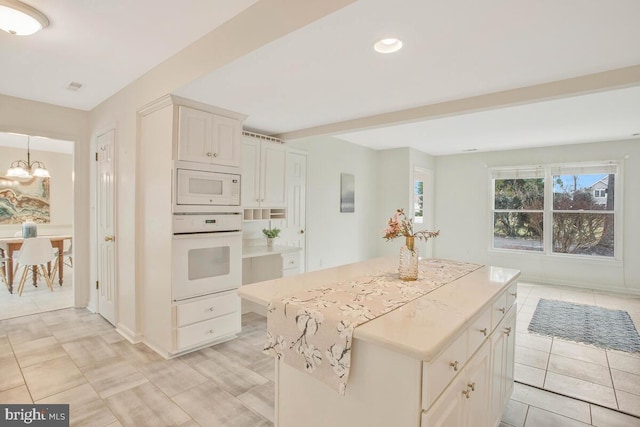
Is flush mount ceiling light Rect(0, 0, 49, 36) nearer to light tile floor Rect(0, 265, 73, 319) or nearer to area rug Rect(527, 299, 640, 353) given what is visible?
light tile floor Rect(0, 265, 73, 319)

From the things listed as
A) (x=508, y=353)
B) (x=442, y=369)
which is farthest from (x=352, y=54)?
(x=508, y=353)

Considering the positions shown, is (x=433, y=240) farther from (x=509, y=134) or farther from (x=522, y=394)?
(x=522, y=394)

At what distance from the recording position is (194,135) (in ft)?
9.41

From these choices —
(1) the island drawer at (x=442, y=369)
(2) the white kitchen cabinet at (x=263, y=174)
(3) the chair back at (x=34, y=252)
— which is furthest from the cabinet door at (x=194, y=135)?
(3) the chair back at (x=34, y=252)

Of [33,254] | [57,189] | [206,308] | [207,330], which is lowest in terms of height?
[207,330]

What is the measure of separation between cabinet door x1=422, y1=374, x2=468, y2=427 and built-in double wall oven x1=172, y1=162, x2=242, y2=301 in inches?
92.1

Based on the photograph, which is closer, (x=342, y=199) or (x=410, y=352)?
(x=410, y=352)

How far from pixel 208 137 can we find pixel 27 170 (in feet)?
17.2

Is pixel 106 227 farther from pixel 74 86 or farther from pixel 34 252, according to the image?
pixel 34 252

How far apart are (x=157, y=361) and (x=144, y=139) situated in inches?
79.5

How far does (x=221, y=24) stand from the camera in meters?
2.18

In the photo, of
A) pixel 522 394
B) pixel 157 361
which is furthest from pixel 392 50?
pixel 157 361

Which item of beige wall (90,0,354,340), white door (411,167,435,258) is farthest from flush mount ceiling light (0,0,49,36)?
white door (411,167,435,258)

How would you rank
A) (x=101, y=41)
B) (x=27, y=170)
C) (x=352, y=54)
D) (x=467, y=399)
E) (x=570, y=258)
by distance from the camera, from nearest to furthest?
1. (x=467, y=399)
2. (x=352, y=54)
3. (x=101, y=41)
4. (x=570, y=258)
5. (x=27, y=170)
